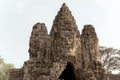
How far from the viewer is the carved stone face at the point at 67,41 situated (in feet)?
63.7

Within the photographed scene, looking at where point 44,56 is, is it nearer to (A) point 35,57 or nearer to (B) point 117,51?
(A) point 35,57

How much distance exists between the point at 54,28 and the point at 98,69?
362 cm

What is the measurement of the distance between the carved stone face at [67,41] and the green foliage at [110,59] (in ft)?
76.4

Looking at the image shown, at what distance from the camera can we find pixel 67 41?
19.6m

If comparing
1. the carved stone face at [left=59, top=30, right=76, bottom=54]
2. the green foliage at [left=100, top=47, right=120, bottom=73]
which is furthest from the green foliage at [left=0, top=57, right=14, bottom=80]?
the carved stone face at [left=59, top=30, right=76, bottom=54]

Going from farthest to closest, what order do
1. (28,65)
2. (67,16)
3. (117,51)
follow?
(117,51) → (67,16) → (28,65)

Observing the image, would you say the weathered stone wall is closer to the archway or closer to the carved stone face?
the archway

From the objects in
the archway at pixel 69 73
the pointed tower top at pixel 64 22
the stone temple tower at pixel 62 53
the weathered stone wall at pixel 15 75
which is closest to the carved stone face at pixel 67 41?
the stone temple tower at pixel 62 53

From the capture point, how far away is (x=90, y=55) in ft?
66.4

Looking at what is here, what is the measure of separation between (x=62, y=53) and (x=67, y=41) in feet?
2.68

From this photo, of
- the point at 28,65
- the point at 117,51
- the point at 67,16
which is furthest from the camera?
the point at 117,51

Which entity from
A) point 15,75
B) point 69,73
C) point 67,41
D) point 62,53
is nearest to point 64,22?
point 67,41

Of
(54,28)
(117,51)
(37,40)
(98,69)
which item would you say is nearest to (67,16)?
(54,28)

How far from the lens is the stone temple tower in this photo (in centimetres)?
1908
